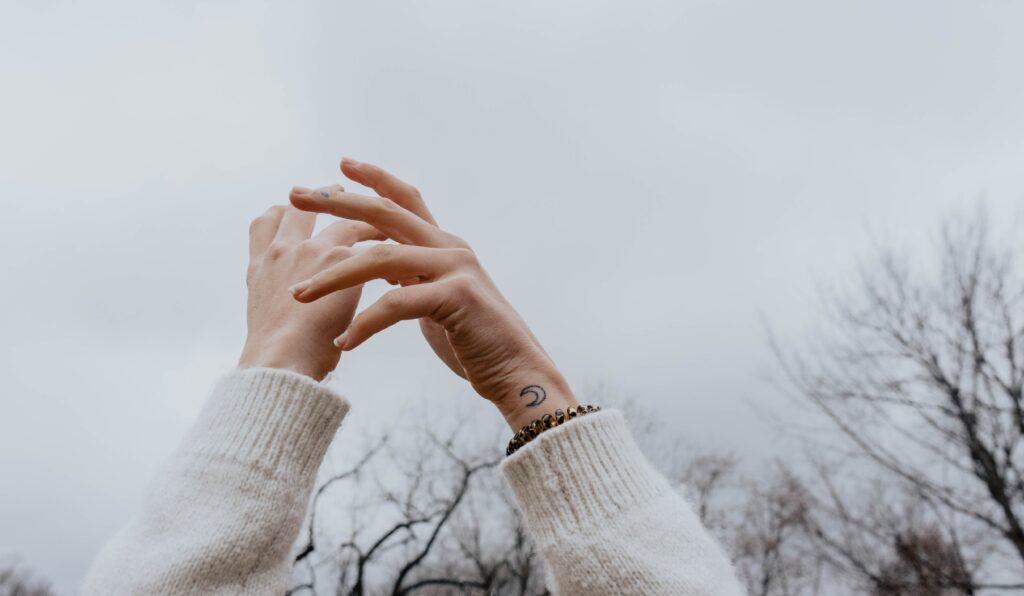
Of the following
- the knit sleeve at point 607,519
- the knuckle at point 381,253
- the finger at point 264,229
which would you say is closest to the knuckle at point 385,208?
the knuckle at point 381,253

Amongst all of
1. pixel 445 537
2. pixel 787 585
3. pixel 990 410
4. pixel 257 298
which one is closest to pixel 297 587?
pixel 445 537

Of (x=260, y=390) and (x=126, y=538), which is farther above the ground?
(x=260, y=390)

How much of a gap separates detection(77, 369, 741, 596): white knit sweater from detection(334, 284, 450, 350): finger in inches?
4.5

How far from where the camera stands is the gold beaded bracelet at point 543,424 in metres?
1.18

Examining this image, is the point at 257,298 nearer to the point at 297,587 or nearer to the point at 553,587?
the point at 553,587

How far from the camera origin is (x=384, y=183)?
158 centimetres

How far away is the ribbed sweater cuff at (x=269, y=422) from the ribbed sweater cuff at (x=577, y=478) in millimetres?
317

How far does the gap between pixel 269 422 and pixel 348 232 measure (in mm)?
515

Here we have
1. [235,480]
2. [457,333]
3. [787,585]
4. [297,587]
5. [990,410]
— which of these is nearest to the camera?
[235,480]

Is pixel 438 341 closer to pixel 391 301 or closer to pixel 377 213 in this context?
pixel 377 213

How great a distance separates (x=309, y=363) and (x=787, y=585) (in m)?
22.9

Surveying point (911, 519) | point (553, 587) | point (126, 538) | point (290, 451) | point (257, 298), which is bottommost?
point (553, 587)

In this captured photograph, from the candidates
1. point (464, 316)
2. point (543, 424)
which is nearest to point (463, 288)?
point (464, 316)

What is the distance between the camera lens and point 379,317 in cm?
116
